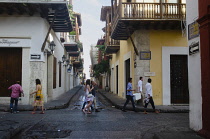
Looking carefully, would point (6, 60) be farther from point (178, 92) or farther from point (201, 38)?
point (201, 38)

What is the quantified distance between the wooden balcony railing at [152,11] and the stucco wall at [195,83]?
6.25 meters

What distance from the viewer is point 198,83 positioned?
673 centimetres

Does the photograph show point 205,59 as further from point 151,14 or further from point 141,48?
point 141,48

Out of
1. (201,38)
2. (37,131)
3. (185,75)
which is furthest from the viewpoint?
(185,75)

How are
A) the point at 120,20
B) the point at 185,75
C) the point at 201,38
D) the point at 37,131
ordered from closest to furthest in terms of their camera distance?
the point at 201,38 → the point at 37,131 → the point at 120,20 → the point at 185,75


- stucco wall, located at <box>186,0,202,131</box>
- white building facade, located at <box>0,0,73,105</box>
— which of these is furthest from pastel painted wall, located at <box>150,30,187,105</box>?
stucco wall, located at <box>186,0,202,131</box>

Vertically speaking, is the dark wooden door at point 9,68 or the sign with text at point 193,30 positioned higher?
the sign with text at point 193,30

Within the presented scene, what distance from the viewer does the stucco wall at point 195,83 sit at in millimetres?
6672

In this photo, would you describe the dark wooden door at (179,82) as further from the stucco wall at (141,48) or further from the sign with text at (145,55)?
the stucco wall at (141,48)

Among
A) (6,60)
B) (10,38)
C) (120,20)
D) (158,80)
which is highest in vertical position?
(120,20)

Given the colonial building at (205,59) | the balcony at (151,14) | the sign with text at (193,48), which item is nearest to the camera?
the colonial building at (205,59)

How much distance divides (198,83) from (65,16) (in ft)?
34.5

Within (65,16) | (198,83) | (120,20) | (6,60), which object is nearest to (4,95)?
(6,60)

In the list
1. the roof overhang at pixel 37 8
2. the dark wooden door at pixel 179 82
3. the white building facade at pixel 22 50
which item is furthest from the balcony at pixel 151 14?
the white building facade at pixel 22 50
